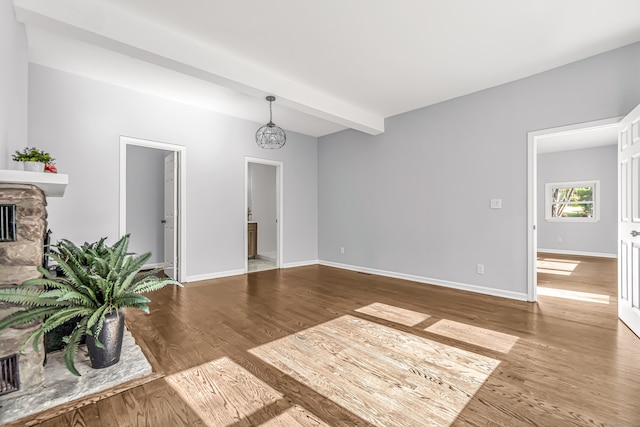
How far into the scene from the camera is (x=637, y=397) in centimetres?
175

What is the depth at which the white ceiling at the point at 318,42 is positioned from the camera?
243 cm

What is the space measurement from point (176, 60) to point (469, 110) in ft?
11.7

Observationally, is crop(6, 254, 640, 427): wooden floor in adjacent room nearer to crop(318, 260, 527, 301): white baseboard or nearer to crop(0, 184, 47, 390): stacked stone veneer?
crop(318, 260, 527, 301): white baseboard

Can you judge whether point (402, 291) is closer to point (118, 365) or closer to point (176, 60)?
point (118, 365)

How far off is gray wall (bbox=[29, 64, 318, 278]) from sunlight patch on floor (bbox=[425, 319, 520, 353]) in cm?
346

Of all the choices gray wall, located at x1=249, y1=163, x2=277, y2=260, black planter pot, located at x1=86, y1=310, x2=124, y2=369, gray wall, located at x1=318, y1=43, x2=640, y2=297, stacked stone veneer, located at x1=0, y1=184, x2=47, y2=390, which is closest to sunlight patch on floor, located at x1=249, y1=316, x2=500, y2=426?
black planter pot, located at x1=86, y1=310, x2=124, y2=369

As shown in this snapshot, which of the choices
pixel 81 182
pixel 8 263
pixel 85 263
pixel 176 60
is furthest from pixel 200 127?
pixel 8 263

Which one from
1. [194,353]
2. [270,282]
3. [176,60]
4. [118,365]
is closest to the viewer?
[118,365]

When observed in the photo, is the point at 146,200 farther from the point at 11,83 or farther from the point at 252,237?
the point at 11,83

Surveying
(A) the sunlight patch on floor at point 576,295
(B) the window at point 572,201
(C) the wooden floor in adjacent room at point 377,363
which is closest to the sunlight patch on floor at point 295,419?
(C) the wooden floor in adjacent room at point 377,363

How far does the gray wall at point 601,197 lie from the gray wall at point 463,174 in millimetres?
5354

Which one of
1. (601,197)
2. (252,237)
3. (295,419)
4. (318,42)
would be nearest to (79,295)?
(295,419)

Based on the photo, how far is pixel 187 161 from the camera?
4.64 metres

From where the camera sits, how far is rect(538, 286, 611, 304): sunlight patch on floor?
3.72m
